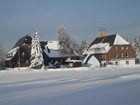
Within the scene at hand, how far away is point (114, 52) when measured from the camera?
93.7m

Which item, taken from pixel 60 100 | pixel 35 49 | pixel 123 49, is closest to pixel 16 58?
pixel 35 49

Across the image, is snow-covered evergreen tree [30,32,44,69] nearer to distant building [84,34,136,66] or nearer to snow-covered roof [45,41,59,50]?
distant building [84,34,136,66]

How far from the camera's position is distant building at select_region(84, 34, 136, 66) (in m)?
93.2

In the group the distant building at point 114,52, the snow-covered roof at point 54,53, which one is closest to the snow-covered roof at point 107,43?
the distant building at point 114,52

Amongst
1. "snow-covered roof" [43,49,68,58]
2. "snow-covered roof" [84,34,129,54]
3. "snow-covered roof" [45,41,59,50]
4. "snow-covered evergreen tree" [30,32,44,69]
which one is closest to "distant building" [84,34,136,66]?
"snow-covered roof" [84,34,129,54]

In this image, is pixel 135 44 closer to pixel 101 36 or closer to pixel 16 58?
pixel 101 36

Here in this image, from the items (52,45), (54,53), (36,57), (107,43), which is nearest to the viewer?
(36,57)

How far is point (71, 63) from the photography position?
86438mm

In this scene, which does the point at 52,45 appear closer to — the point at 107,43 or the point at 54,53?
the point at 54,53

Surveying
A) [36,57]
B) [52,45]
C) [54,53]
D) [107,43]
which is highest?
[52,45]

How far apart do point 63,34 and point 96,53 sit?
13.3 meters

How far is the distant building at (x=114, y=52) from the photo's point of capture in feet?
306

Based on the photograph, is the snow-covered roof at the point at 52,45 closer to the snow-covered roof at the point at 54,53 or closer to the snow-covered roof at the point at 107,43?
the snow-covered roof at the point at 54,53

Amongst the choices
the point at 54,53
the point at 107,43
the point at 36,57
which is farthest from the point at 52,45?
the point at 36,57
